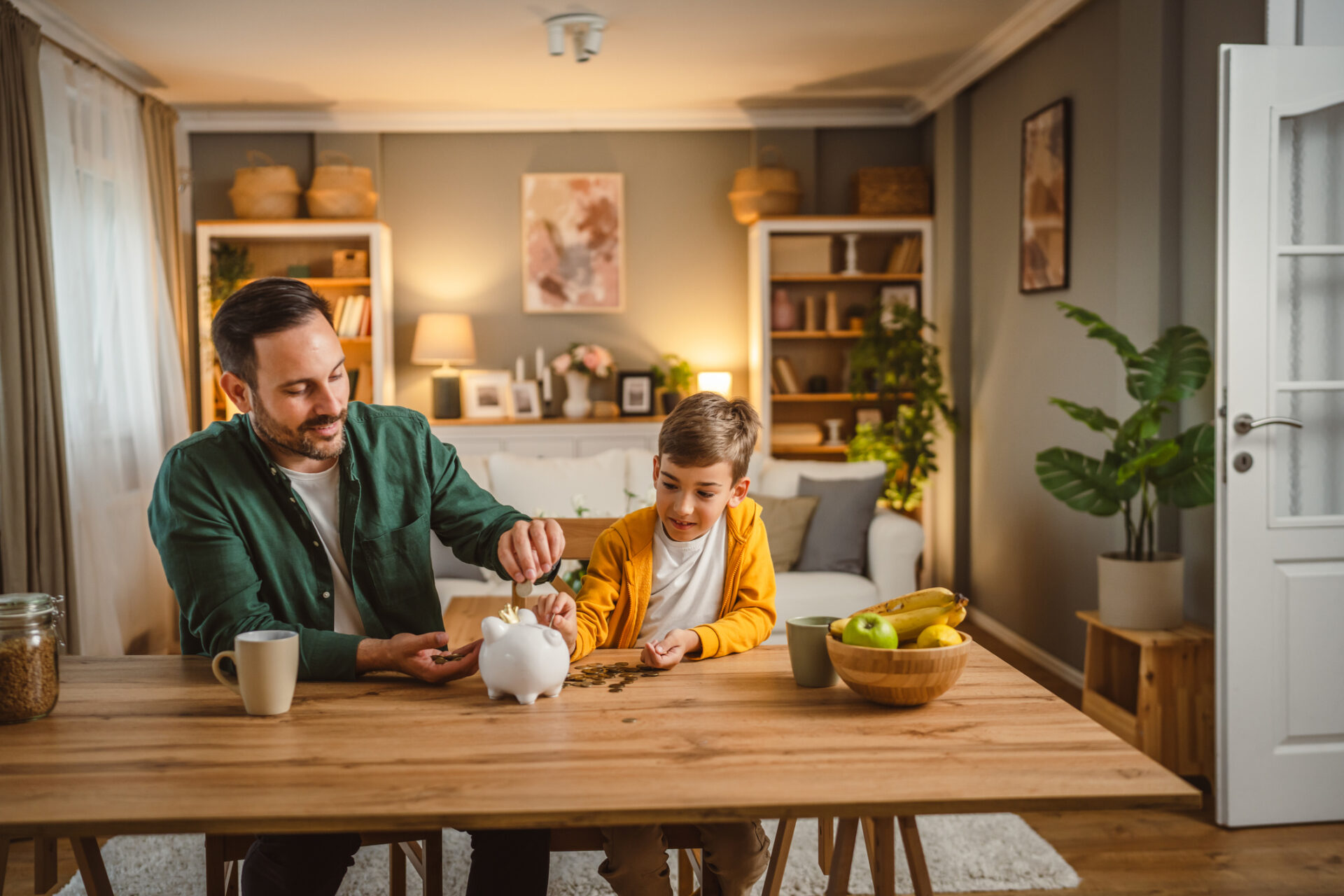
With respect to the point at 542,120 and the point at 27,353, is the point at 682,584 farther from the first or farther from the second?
the point at 542,120

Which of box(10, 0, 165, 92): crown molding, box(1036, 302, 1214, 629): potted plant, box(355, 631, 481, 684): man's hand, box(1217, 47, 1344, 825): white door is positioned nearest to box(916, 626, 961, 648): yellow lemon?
box(355, 631, 481, 684): man's hand

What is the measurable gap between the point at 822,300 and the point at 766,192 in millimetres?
729

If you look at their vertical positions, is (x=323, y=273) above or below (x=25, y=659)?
above

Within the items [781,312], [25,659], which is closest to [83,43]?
→ [781,312]

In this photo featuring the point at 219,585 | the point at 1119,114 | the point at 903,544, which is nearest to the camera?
the point at 219,585

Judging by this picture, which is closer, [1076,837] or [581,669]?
[581,669]

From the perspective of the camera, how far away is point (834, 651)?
4.13 feet

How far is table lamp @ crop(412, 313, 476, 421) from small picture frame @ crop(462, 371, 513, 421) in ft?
0.32

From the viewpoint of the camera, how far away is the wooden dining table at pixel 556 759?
3.14 feet

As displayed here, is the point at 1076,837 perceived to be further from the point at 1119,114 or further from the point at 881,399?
Answer: the point at 881,399

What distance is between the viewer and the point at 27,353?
3424 mm

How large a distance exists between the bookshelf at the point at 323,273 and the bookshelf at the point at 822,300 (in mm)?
2048

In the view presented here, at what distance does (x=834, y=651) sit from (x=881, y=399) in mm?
3979

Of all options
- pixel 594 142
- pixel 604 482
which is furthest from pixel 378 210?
pixel 604 482
